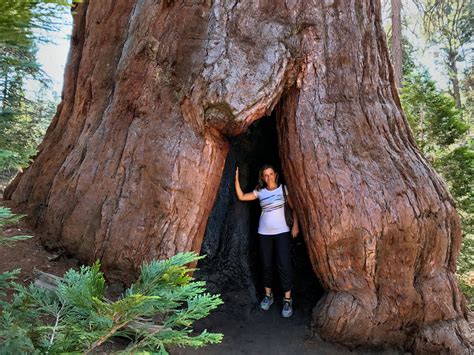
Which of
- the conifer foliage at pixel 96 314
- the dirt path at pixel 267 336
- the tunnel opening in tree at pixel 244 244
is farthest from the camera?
the tunnel opening in tree at pixel 244 244

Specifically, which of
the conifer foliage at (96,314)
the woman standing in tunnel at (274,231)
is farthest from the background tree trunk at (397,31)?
the conifer foliage at (96,314)

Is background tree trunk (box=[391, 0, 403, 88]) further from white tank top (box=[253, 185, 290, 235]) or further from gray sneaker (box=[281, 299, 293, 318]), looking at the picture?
gray sneaker (box=[281, 299, 293, 318])

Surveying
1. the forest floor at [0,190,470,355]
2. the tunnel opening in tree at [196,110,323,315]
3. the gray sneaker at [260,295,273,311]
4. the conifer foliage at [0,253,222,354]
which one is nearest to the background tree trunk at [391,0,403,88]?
the tunnel opening in tree at [196,110,323,315]

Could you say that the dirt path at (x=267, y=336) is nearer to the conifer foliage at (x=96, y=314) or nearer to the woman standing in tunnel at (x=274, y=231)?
the woman standing in tunnel at (x=274, y=231)

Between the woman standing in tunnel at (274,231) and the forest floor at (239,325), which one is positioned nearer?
the forest floor at (239,325)

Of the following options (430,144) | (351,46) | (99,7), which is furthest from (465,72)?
(99,7)

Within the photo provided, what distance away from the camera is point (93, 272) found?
5.98 feet

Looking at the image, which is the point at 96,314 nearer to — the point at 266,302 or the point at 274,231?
the point at 274,231

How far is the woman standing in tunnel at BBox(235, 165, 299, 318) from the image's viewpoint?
16.4 ft

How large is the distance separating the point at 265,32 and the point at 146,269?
130 inches

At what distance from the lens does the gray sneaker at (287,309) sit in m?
4.91

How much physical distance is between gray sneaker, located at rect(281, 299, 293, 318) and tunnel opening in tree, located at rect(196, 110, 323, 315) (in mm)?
186

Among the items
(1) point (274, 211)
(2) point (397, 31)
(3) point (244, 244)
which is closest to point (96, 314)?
(1) point (274, 211)

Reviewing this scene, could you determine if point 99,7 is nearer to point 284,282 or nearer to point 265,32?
point 265,32
